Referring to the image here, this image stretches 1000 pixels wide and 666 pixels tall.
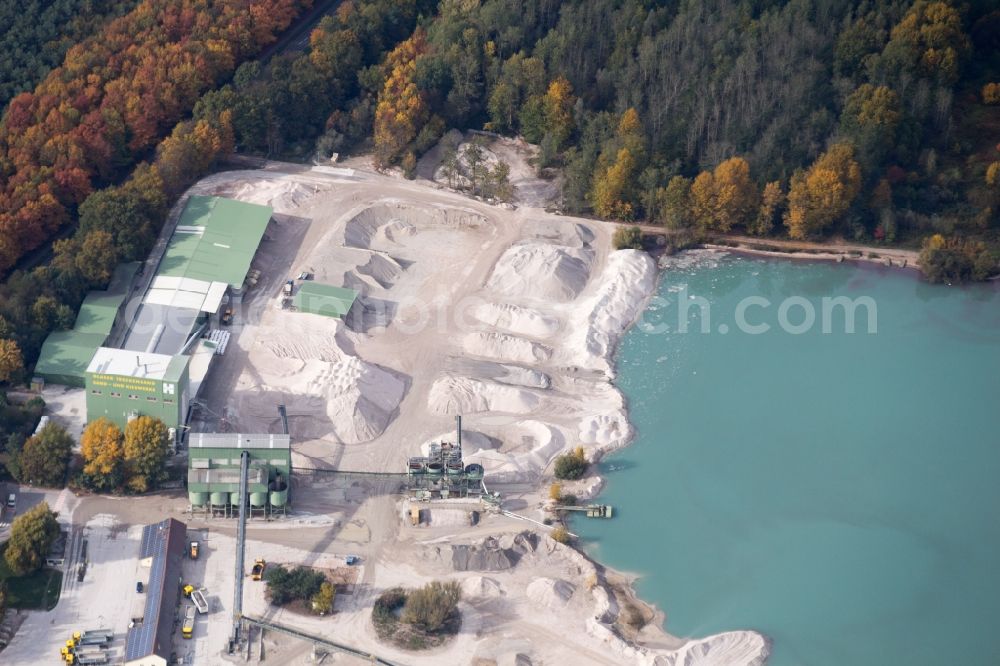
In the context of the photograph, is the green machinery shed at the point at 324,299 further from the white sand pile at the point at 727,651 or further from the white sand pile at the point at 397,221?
the white sand pile at the point at 727,651

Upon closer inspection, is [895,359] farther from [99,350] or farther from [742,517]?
[99,350]

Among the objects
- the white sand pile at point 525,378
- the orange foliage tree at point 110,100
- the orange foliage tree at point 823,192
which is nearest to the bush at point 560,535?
the white sand pile at point 525,378

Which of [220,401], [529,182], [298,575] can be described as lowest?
[298,575]

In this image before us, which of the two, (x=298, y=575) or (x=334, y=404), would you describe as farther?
(x=334, y=404)

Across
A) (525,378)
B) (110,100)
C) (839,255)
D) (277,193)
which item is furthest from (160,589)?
(839,255)

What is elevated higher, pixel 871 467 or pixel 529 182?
pixel 529 182

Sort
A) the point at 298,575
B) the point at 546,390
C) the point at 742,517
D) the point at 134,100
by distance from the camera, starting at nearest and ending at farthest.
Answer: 1. the point at 298,575
2. the point at 742,517
3. the point at 546,390
4. the point at 134,100

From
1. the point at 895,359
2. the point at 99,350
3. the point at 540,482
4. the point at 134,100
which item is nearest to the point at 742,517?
the point at 540,482
